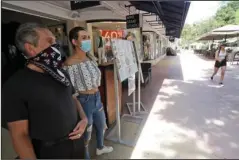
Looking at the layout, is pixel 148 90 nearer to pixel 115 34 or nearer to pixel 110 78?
pixel 110 78

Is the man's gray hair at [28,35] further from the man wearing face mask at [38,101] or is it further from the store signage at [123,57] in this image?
the store signage at [123,57]

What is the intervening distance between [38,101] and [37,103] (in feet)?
0.04

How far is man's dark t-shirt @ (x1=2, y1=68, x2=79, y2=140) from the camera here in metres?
1.10

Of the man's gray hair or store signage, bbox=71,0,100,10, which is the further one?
Answer: store signage, bbox=71,0,100,10

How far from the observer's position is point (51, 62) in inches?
47.6

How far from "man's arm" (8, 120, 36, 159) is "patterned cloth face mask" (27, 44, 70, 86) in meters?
0.30

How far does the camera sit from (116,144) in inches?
101

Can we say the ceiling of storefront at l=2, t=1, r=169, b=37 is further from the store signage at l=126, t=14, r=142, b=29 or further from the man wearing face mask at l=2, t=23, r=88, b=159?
the man wearing face mask at l=2, t=23, r=88, b=159

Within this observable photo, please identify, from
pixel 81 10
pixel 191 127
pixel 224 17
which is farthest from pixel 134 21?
pixel 191 127

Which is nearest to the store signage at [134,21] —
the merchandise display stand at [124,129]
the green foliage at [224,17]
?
the green foliage at [224,17]

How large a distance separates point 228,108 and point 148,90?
2.09 m

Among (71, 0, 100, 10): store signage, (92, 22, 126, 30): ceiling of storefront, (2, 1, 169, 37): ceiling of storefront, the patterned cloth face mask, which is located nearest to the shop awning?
(2, 1, 169, 37): ceiling of storefront

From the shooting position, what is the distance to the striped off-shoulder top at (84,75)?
1.83 meters

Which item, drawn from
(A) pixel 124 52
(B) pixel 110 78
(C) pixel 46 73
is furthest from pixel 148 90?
(C) pixel 46 73
